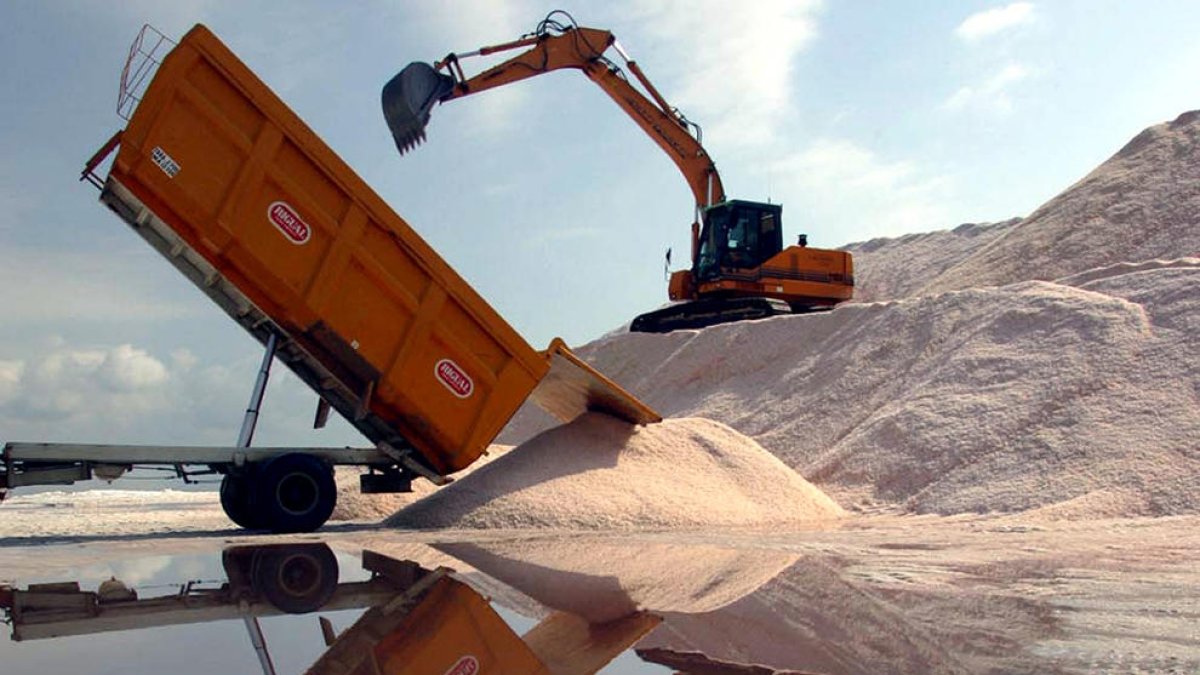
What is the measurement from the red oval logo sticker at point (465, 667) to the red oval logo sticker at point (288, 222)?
669cm

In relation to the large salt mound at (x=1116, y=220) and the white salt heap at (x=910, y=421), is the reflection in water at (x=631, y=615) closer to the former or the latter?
the white salt heap at (x=910, y=421)

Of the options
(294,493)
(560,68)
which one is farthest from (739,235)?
(294,493)

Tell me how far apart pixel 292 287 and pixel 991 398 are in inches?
361

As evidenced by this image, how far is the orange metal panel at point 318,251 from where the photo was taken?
976cm

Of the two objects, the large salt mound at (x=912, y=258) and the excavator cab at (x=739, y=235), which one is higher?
the large salt mound at (x=912, y=258)

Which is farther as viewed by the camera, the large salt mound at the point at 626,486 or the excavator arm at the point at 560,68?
the excavator arm at the point at 560,68

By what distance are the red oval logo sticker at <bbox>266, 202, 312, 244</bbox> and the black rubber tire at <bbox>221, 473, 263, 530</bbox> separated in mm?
2362

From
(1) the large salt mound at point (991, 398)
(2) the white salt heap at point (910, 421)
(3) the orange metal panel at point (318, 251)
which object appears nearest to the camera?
(3) the orange metal panel at point (318, 251)

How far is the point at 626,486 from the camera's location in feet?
37.4

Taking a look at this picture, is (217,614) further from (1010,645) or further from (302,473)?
(302,473)

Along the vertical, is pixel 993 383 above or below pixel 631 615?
above

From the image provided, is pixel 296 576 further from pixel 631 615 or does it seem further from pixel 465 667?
pixel 465 667

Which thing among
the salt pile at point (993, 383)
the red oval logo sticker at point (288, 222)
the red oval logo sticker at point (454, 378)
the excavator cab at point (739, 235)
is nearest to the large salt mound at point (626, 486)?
the red oval logo sticker at point (454, 378)

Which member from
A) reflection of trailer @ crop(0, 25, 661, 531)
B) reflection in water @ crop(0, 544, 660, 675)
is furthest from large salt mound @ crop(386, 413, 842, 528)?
reflection in water @ crop(0, 544, 660, 675)
